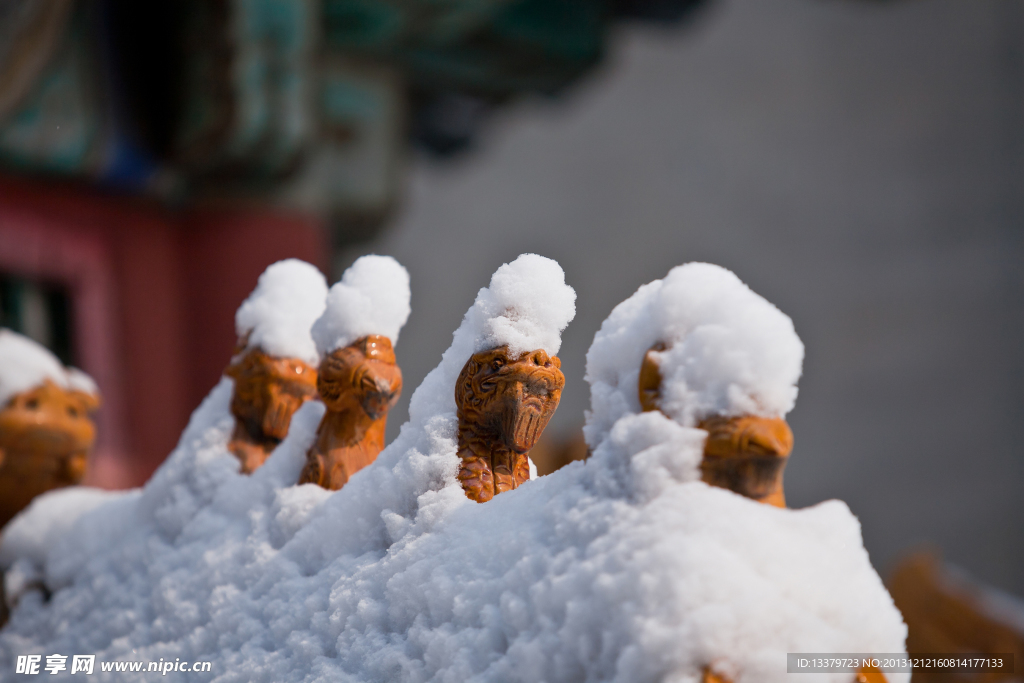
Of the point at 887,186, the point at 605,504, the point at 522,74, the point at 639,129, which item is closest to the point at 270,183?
the point at 522,74

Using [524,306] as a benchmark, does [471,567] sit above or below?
below

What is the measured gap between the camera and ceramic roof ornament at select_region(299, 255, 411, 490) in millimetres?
868

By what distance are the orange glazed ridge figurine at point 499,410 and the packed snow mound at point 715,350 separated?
132 mm

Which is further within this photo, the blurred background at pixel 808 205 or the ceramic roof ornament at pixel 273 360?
the blurred background at pixel 808 205

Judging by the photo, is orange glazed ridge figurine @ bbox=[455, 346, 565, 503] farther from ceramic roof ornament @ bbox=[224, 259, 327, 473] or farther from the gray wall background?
the gray wall background

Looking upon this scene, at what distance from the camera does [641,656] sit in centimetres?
51

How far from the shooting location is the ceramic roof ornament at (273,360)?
39.1 inches

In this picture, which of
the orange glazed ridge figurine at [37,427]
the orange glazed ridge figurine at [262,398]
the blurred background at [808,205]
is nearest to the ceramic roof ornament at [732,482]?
the orange glazed ridge figurine at [262,398]

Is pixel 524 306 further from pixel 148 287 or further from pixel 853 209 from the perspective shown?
pixel 853 209

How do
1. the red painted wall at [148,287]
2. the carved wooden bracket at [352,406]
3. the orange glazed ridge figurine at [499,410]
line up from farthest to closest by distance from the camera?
the red painted wall at [148,287] < the carved wooden bracket at [352,406] < the orange glazed ridge figurine at [499,410]

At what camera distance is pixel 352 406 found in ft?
2.93

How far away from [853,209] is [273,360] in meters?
5.65

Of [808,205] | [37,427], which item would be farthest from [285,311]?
[808,205]

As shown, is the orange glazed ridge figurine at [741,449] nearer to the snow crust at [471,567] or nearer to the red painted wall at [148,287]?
the snow crust at [471,567]
